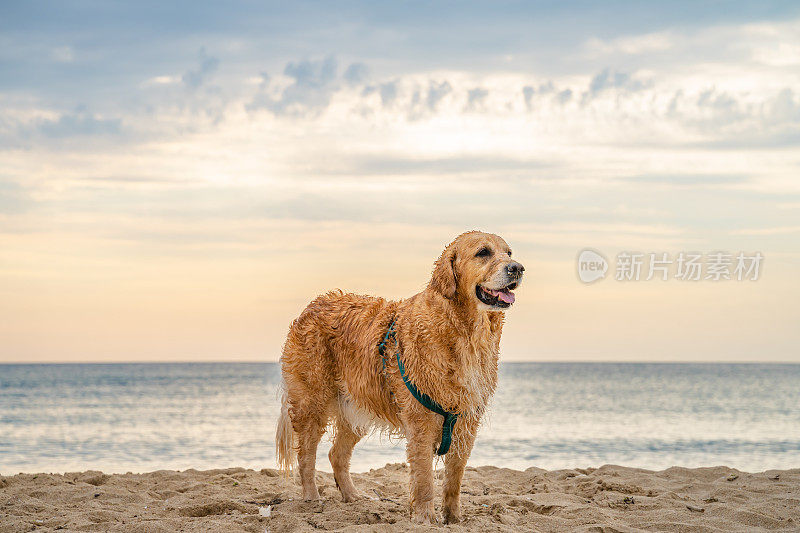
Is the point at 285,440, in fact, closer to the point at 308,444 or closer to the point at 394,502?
the point at 308,444

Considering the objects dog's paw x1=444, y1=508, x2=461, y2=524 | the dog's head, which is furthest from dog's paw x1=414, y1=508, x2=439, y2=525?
the dog's head

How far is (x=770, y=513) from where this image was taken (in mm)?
5734

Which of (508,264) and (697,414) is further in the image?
(697,414)

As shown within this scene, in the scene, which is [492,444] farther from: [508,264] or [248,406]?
[248,406]

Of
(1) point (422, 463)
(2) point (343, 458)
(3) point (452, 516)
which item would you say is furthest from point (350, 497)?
(1) point (422, 463)

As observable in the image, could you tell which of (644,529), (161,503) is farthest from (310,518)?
(644,529)

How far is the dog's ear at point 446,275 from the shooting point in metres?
4.95

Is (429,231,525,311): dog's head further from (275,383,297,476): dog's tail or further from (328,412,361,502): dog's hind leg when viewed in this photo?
(275,383,297,476): dog's tail

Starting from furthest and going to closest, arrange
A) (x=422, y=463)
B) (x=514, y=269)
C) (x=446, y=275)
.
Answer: (x=422, y=463) < (x=446, y=275) < (x=514, y=269)

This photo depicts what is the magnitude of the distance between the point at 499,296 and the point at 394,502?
8.49 ft

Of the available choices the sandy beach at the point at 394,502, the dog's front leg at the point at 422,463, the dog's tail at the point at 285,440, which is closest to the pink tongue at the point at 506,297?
the dog's front leg at the point at 422,463

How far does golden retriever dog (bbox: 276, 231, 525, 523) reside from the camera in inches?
195

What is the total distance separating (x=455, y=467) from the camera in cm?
539

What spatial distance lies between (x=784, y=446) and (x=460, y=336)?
11385 millimetres
